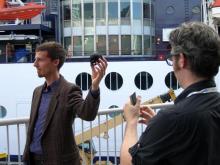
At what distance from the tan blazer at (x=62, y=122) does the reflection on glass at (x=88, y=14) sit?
2812cm

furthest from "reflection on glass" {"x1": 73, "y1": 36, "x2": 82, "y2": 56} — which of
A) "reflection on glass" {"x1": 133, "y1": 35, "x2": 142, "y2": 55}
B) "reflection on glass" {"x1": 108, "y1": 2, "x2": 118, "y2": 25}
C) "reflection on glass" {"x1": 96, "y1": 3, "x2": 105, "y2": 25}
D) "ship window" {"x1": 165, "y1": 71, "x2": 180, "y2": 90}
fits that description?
"ship window" {"x1": 165, "y1": 71, "x2": 180, "y2": 90}

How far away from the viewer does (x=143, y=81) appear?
60.5 ft

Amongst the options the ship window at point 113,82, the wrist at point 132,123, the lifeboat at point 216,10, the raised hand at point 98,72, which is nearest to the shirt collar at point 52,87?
the raised hand at point 98,72

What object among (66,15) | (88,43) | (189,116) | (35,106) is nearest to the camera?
(189,116)

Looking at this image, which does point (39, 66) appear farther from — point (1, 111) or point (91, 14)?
point (91, 14)

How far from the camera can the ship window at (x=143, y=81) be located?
60.6 ft

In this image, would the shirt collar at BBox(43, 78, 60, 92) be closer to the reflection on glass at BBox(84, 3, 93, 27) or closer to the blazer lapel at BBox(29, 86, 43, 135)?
the blazer lapel at BBox(29, 86, 43, 135)

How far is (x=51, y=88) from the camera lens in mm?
3512

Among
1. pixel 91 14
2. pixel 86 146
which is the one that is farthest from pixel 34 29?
pixel 86 146

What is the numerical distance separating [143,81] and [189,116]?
653 inches

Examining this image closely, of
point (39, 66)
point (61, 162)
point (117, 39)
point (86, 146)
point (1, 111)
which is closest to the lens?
point (61, 162)

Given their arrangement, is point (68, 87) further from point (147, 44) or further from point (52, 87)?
point (147, 44)

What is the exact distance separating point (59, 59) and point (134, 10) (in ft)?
94.1

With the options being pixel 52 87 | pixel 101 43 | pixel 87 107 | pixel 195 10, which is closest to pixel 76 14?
pixel 101 43
